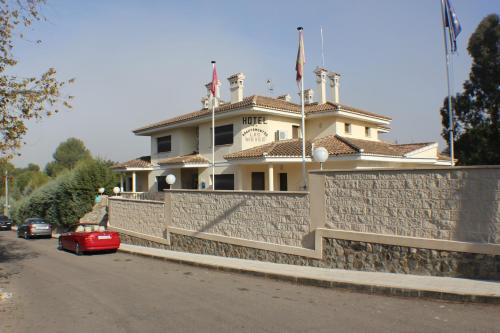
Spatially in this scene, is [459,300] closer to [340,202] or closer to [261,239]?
[340,202]

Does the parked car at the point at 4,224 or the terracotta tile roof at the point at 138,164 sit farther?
the parked car at the point at 4,224

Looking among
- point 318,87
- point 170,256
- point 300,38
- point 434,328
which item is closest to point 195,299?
point 434,328

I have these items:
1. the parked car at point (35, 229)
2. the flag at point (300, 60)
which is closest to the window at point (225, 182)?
the flag at point (300, 60)

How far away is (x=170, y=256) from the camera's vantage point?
49.0ft

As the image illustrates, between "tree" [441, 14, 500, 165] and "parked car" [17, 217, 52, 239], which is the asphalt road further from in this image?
"tree" [441, 14, 500, 165]

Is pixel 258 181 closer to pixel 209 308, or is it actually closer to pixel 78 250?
pixel 78 250

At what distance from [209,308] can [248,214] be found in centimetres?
599

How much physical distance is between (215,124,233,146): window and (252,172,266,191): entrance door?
2443 mm

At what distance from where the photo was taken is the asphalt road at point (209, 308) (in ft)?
20.9

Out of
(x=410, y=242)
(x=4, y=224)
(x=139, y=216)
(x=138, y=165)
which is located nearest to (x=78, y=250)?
(x=139, y=216)

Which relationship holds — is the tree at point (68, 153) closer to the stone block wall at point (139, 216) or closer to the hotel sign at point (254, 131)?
the stone block wall at point (139, 216)

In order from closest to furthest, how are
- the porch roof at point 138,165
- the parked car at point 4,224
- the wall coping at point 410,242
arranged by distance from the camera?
1. the wall coping at point 410,242
2. the porch roof at point 138,165
3. the parked car at point 4,224

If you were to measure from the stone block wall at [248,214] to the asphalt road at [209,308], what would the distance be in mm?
1966

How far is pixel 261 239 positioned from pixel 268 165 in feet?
27.0
